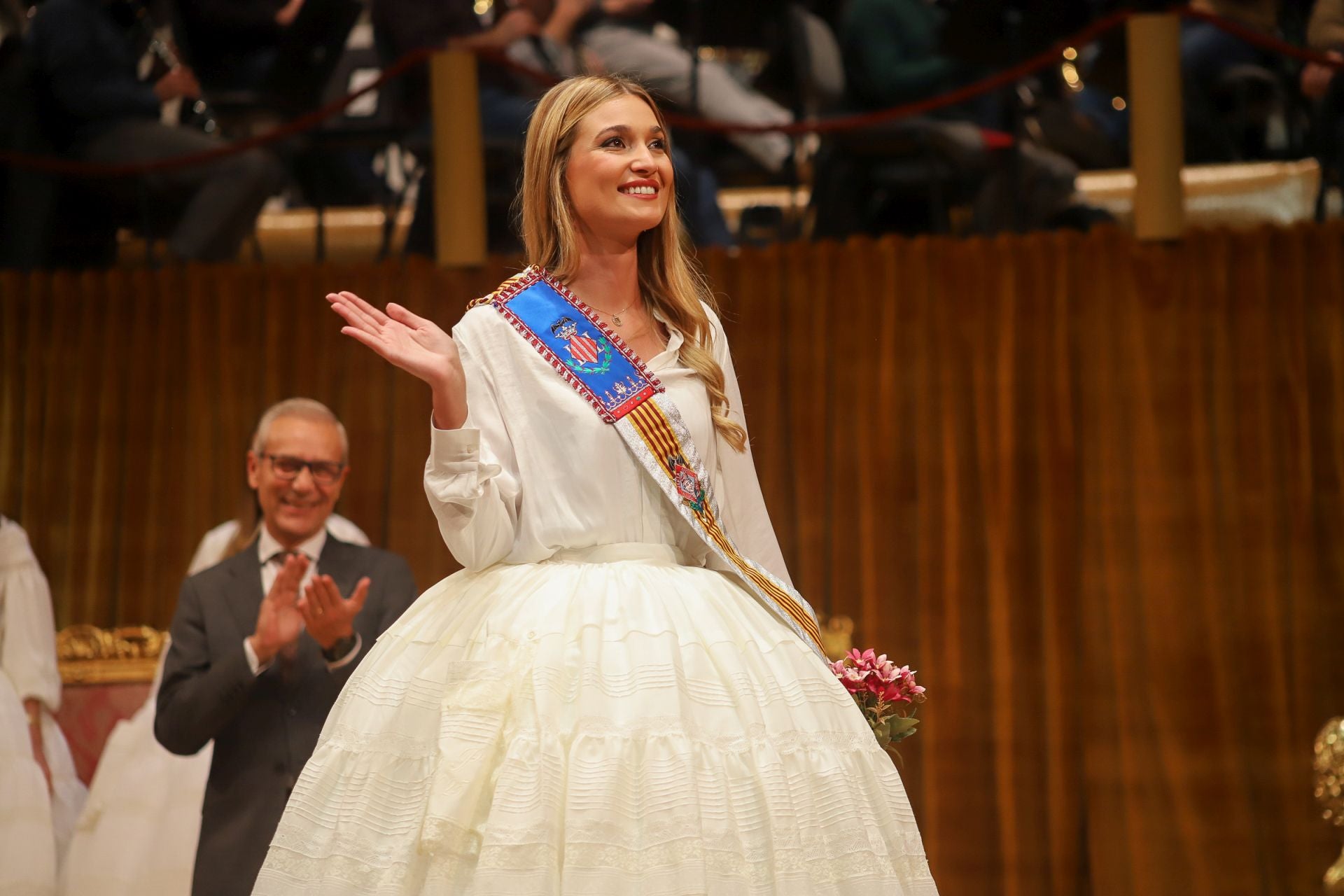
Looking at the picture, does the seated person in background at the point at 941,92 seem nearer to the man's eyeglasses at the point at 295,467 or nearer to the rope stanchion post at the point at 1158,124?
the rope stanchion post at the point at 1158,124

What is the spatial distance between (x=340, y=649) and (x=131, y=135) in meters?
2.97

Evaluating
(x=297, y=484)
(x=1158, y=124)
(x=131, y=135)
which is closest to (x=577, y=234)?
(x=297, y=484)

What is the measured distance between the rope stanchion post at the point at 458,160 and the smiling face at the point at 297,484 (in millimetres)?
1791

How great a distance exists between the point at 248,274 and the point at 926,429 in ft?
7.81

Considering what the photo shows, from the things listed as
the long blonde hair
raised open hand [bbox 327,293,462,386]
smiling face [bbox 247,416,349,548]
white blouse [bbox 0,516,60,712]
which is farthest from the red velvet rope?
raised open hand [bbox 327,293,462,386]

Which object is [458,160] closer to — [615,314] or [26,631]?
[26,631]

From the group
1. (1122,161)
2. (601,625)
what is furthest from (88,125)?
(601,625)

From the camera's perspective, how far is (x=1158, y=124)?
16.6 feet

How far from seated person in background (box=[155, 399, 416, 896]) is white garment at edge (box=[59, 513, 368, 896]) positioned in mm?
694

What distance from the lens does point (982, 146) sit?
5.43 meters

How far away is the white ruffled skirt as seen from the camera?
5.96 feet

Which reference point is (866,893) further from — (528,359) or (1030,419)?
(1030,419)

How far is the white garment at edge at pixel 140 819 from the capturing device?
14.0 ft

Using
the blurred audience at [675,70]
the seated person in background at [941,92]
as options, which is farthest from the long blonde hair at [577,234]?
the seated person in background at [941,92]
